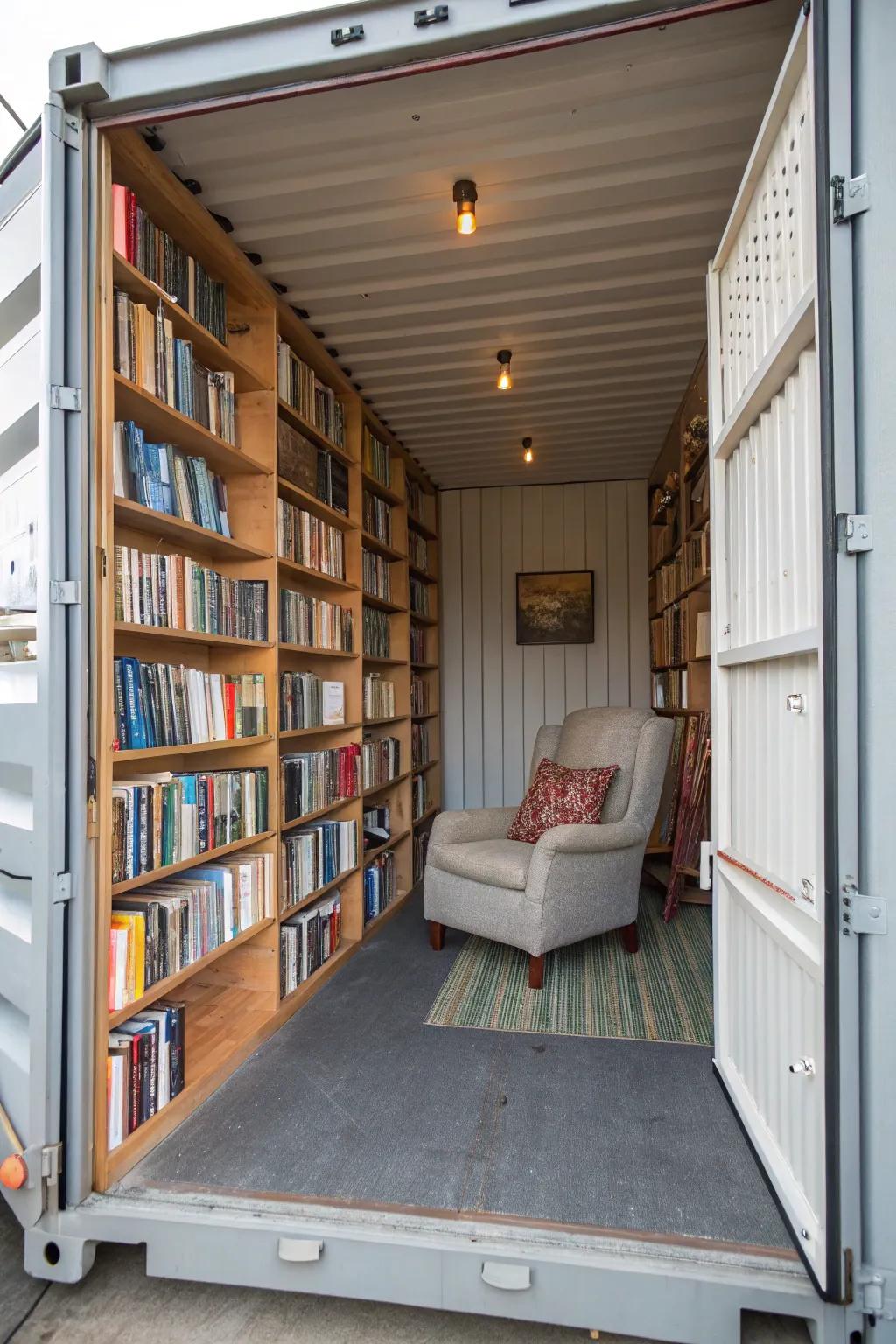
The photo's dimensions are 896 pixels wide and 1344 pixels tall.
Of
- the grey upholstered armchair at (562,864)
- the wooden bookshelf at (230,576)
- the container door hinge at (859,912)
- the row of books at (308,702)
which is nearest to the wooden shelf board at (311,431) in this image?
the wooden bookshelf at (230,576)

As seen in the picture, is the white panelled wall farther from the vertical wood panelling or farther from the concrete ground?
the concrete ground

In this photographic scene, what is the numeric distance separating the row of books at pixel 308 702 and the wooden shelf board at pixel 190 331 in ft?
3.34

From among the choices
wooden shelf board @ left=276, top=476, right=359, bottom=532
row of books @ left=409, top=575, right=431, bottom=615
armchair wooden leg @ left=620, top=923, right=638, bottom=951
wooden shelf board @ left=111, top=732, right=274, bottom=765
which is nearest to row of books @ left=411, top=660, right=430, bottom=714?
row of books @ left=409, top=575, right=431, bottom=615

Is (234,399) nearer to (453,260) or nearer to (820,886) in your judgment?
(453,260)

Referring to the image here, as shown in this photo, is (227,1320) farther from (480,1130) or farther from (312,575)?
(312,575)

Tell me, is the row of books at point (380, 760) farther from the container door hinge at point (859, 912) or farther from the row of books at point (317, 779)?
the container door hinge at point (859, 912)

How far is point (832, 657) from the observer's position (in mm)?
1294

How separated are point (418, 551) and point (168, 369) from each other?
291 centimetres

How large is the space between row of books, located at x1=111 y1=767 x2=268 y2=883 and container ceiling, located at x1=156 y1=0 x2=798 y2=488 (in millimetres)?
1703


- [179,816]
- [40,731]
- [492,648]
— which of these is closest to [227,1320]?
[179,816]

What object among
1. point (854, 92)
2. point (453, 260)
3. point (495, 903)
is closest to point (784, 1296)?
point (495, 903)

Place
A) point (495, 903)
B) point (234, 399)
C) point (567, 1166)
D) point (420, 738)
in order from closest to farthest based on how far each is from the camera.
→ point (567, 1166) < point (234, 399) < point (495, 903) < point (420, 738)

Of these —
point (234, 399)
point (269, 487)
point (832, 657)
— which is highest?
point (234, 399)

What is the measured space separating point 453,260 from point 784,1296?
2.91 metres
